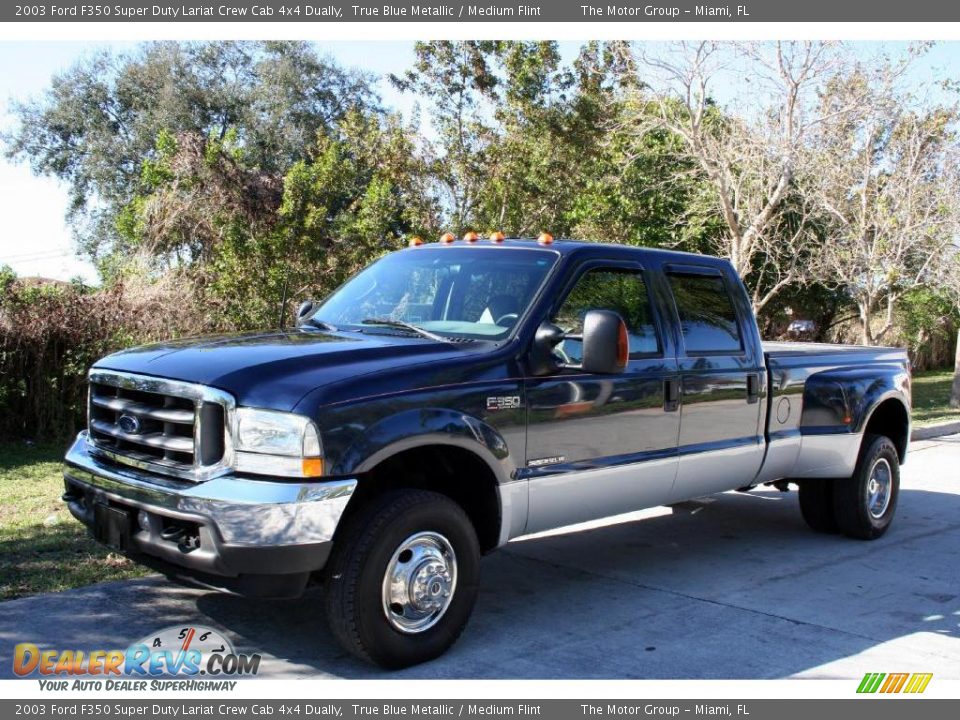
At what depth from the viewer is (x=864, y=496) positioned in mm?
7570

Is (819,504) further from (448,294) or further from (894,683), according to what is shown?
(448,294)

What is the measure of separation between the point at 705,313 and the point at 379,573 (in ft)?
10.2

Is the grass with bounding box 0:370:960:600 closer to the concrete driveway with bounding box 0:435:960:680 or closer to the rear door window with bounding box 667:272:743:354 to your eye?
the concrete driveway with bounding box 0:435:960:680

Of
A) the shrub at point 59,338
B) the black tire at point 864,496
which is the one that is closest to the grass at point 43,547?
the shrub at point 59,338

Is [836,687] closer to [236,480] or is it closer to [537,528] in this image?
[537,528]

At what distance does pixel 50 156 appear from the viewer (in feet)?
109

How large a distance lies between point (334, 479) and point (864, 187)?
511 inches

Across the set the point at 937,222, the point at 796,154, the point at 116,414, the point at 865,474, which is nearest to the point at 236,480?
the point at 116,414

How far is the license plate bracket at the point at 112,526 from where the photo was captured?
180 inches

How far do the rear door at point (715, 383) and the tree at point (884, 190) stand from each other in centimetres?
821

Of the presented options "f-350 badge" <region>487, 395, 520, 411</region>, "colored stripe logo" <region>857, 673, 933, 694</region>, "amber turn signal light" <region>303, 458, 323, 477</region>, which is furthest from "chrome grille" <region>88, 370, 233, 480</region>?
"colored stripe logo" <region>857, 673, 933, 694</region>

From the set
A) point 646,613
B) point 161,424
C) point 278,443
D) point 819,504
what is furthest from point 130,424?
point 819,504

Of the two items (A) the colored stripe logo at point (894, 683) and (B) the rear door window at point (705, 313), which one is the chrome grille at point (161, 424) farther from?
(A) the colored stripe logo at point (894, 683)

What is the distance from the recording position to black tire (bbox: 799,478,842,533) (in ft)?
25.2
